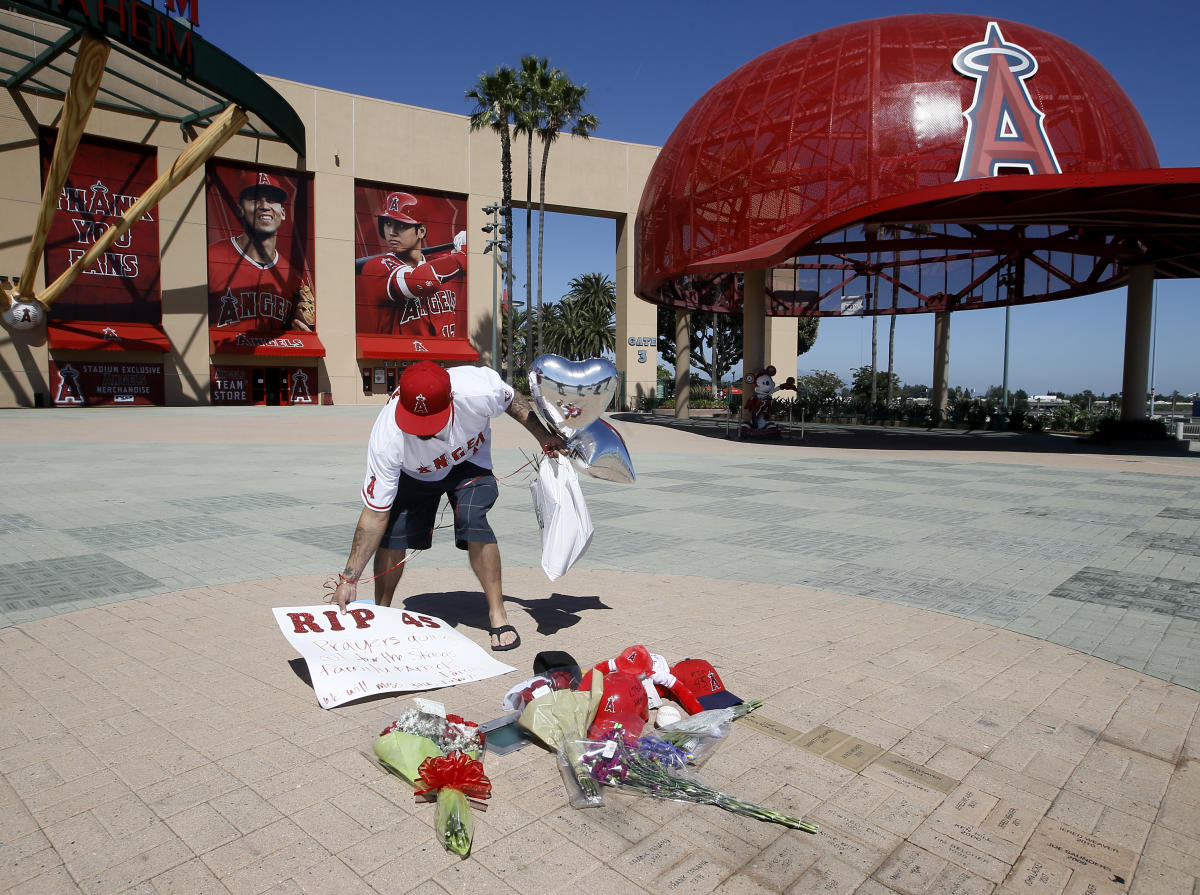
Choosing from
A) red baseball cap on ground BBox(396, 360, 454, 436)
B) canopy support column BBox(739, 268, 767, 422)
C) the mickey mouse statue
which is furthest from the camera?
canopy support column BBox(739, 268, 767, 422)

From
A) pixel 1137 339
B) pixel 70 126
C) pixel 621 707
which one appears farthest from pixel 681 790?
pixel 70 126

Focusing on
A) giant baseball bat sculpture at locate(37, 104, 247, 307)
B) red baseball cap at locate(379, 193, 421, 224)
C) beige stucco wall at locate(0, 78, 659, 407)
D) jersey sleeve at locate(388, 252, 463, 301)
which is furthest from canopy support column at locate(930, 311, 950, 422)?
giant baseball bat sculpture at locate(37, 104, 247, 307)

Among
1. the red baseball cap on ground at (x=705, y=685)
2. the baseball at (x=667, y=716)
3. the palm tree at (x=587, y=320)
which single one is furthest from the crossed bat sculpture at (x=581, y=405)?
the palm tree at (x=587, y=320)

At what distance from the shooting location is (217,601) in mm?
5480

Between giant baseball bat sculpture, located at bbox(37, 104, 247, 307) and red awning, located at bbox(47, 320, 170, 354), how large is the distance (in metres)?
1.81

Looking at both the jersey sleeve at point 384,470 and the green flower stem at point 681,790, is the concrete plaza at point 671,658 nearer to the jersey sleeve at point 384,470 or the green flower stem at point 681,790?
the green flower stem at point 681,790

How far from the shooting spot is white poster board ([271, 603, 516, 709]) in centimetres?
373

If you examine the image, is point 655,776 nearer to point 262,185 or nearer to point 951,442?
point 951,442

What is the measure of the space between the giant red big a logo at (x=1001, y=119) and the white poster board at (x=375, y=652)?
816 inches

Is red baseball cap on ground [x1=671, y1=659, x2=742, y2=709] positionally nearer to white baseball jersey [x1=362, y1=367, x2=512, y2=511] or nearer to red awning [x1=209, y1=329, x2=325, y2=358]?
white baseball jersey [x1=362, y1=367, x2=512, y2=511]

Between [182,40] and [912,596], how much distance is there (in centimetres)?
2893

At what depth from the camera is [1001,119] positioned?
20609mm

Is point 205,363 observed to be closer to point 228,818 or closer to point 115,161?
point 115,161

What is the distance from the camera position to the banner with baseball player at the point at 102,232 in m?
31.6
